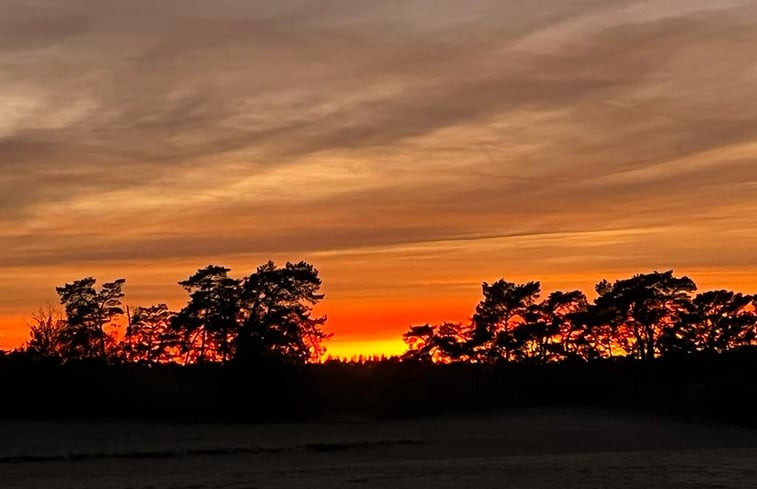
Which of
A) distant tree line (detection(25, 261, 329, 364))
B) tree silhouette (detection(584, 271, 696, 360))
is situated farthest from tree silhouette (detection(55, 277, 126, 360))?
tree silhouette (detection(584, 271, 696, 360))

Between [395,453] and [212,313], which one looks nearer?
[395,453]

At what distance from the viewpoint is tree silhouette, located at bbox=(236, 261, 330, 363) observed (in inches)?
2188

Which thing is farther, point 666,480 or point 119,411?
point 119,411

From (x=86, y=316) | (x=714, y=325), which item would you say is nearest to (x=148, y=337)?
(x=86, y=316)

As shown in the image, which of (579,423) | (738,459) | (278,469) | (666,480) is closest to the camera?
(666,480)

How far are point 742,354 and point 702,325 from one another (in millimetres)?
3200

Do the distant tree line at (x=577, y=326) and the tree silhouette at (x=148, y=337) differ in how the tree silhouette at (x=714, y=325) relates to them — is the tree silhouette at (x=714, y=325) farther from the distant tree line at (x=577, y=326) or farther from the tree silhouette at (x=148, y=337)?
the tree silhouette at (x=148, y=337)

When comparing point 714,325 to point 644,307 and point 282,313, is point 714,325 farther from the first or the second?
point 282,313

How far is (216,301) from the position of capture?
188ft

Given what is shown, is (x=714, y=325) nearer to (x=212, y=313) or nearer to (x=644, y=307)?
(x=644, y=307)

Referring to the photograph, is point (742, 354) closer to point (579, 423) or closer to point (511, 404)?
point (511, 404)

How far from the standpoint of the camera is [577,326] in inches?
2712

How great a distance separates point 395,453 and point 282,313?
20.0 meters

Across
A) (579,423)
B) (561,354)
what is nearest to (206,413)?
(579,423)
